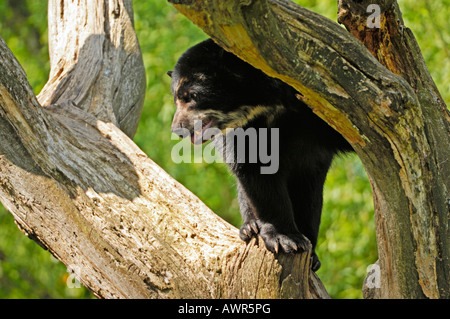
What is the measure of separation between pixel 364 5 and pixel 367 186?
4584 millimetres

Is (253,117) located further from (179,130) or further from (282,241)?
(282,241)

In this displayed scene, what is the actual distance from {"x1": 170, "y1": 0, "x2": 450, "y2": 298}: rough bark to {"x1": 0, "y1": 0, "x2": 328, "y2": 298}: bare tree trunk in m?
0.64

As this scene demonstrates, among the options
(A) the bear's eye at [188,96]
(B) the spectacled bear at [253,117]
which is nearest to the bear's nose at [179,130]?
(B) the spectacled bear at [253,117]

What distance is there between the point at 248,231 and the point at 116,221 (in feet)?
2.79

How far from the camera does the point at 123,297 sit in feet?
11.0

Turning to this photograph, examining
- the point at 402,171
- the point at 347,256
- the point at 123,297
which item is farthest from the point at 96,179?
the point at 347,256

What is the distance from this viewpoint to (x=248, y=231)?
3793 millimetres

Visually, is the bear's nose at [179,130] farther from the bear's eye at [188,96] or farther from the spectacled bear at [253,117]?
the bear's eye at [188,96]

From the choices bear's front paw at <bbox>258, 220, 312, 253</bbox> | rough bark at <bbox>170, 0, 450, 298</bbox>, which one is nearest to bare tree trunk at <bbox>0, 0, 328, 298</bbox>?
bear's front paw at <bbox>258, 220, 312, 253</bbox>

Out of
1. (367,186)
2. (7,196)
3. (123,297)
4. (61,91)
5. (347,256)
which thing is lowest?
(123,297)

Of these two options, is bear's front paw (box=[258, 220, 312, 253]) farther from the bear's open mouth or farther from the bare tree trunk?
the bear's open mouth
